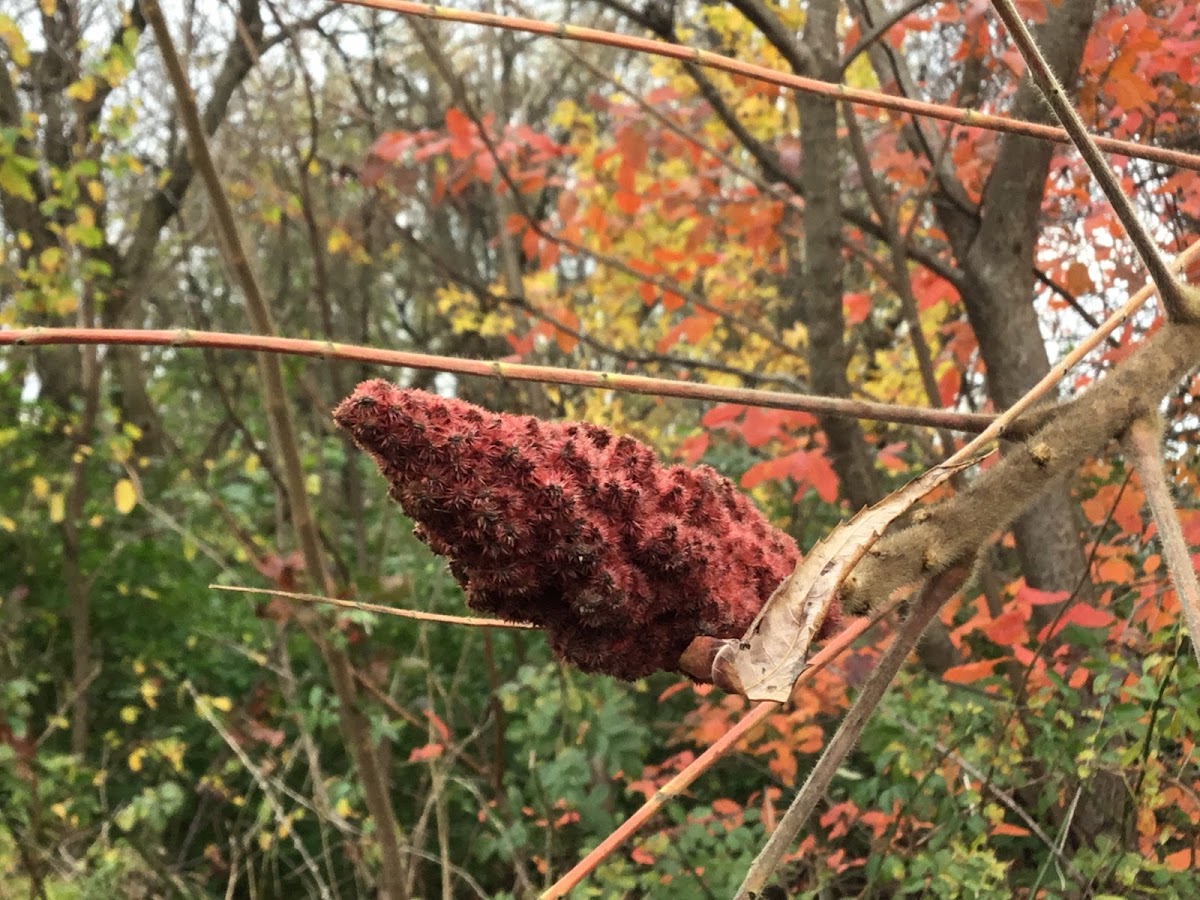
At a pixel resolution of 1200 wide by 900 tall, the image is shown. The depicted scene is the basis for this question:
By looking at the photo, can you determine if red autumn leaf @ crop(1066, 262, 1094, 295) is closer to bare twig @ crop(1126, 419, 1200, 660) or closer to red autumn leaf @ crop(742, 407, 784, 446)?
red autumn leaf @ crop(742, 407, 784, 446)

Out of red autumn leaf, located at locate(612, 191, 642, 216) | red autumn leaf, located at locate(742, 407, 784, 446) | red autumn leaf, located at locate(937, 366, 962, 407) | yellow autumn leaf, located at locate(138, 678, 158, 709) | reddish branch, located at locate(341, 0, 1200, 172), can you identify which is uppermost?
red autumn leaf, located at locate(612, 191, 642, 216)

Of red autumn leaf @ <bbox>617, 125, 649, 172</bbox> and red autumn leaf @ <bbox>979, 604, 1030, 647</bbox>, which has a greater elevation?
red autumn leaf @ <bbox>617, 125, 649, 172</bbox>

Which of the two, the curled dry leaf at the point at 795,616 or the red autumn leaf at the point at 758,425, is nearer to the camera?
the curled dry leaf at the point at 795,616

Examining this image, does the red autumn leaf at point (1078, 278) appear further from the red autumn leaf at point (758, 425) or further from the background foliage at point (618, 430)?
the red autumn leaf at point (758, 425)

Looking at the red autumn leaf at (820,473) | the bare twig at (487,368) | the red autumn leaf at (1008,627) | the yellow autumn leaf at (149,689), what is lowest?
the yellow autumn leaf at (149,689)

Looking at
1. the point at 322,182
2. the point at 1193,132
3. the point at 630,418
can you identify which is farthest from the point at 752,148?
the point at 322,182

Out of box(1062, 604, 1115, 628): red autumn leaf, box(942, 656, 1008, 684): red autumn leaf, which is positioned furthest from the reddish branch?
box(942, 656, 1008, 684): red autumn leaf

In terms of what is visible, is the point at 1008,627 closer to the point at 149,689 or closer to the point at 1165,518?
the point at 1165,518

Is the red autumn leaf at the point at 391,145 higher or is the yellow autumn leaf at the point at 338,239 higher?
the red autumn leaf at the point at 391,145

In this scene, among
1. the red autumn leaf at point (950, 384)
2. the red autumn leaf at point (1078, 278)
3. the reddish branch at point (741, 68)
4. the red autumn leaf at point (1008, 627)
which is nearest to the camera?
the reddish branch at point (741, 68)

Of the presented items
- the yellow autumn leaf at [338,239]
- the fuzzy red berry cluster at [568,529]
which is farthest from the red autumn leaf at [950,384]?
the yellow autumn leaf at [338,239]
